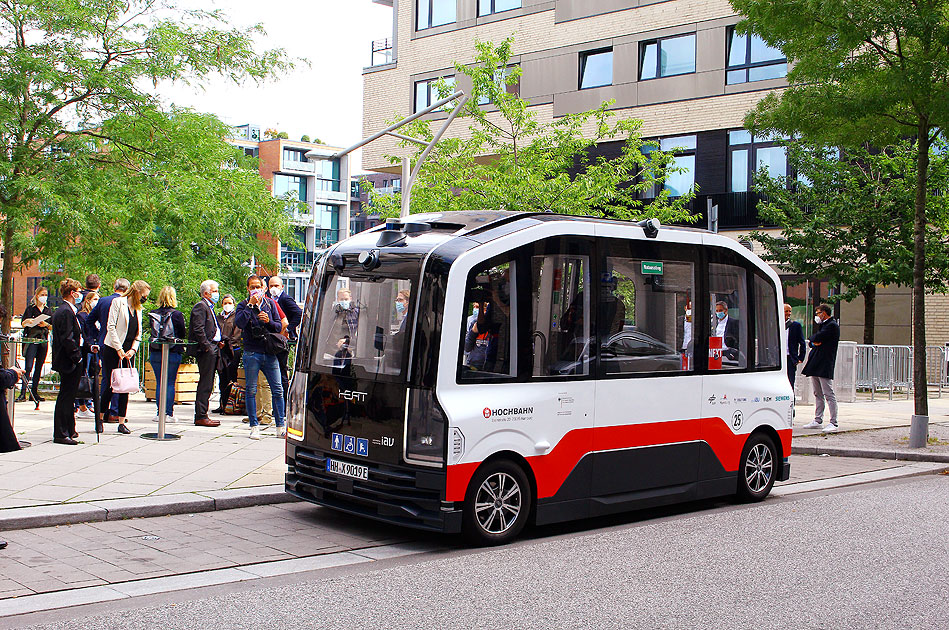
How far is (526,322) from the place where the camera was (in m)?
7.55

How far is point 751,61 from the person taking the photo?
29562mm

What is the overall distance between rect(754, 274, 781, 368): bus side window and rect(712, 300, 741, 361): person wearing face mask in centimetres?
30

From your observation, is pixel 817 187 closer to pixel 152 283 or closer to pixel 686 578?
pixel 152 283

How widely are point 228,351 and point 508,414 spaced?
7591 millimetres

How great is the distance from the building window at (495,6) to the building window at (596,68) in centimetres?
324

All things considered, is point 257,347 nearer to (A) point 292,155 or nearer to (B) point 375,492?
(B) point 375,492

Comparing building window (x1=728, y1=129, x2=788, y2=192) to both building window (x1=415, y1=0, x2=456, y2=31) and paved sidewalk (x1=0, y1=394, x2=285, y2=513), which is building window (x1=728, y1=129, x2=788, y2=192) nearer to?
building window (x1=415, y1=0, x2=456, y2=31)

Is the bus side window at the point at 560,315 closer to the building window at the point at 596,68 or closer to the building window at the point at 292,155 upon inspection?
the building window at the point at 596,68

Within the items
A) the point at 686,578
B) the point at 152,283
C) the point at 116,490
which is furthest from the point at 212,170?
the point at 686,578

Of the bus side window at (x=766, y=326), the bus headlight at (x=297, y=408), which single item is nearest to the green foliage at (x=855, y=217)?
the bus side window at (x=766, y=326)

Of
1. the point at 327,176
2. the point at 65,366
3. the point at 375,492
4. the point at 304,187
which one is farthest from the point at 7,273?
the point at 327,176

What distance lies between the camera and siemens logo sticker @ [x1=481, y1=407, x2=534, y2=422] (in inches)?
288

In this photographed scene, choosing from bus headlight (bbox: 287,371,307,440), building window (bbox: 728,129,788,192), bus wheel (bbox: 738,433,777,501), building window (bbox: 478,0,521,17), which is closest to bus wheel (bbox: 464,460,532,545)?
bus headlight (bbox: 287,371,307,440)

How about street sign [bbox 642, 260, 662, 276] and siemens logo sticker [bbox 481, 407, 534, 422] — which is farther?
street sign [bbox 642, 260, 662, 276]
